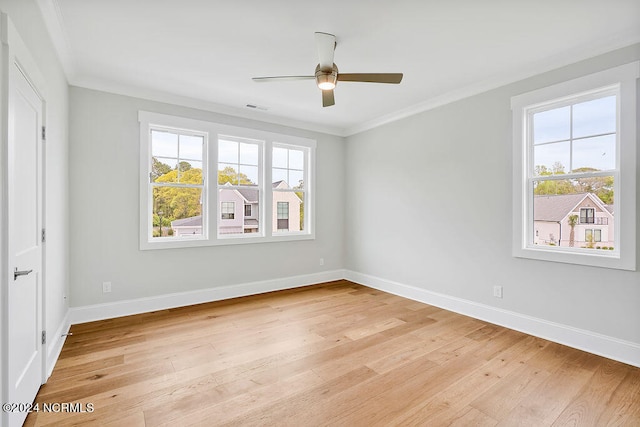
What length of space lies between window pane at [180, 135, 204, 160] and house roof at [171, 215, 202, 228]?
2.64 ft

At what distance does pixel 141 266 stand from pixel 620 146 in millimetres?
4995

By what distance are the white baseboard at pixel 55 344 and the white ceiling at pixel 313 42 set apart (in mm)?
2498

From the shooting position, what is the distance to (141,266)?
3.70 metres

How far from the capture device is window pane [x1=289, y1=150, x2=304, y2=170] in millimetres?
5055

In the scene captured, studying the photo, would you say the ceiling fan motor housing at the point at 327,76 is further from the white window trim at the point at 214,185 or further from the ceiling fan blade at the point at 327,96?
the white window trim at the point at 214,185

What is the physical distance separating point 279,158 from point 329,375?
344cm

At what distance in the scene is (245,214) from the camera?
15.0 ft

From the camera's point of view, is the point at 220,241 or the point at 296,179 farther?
the point at 296,179

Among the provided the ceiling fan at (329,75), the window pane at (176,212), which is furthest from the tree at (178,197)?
the ceiling fan at (329,75)

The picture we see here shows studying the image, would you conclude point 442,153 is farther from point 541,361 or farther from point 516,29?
point 541,361

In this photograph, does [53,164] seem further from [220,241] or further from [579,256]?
[579,256]

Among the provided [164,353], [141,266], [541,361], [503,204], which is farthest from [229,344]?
[503,204]

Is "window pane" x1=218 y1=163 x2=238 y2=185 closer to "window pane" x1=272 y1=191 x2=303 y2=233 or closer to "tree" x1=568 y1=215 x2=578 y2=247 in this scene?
"window pane" x1=272 y1=191 x2=303 y2=233

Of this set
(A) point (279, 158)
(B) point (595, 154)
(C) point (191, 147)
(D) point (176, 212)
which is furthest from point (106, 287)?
(B) point (595, 154)
